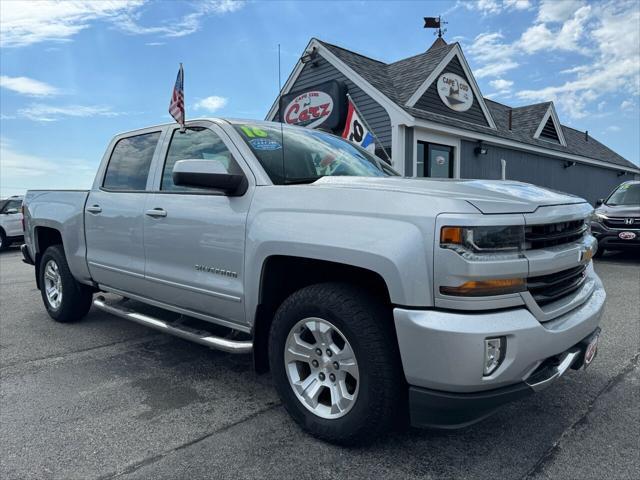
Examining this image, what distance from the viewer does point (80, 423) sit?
113 inches

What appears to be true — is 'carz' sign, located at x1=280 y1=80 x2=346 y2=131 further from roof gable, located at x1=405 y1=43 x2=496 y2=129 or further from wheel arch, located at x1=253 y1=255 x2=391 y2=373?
wheel arch, located at x1=253 y1=255 x2=391 y2=373

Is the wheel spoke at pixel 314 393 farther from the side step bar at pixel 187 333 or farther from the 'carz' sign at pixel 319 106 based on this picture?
A: the 'carz' sign at pixel 319 106

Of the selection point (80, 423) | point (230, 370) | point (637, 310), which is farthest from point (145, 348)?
point (637, 310)

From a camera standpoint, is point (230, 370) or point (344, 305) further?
point (230, 370)

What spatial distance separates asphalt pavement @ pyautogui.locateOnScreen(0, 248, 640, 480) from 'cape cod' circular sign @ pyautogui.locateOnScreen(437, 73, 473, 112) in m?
10.7

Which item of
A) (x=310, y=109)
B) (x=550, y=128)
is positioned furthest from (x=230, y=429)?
(x=550, y=128)

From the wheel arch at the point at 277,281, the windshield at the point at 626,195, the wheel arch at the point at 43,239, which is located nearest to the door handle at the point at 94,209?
the wheel arch at the point at 43,239

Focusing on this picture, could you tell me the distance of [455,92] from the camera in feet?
46.0

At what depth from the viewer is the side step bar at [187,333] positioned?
2.90m

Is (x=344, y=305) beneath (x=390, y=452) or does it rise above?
above

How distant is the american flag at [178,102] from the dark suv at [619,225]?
7.79 metres

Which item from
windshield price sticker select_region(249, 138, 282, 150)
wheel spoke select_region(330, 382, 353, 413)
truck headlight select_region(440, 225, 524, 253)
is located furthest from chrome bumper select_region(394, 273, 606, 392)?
windshield price sticker select_region(249, 138, 282, 150)

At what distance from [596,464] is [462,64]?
13716 mm

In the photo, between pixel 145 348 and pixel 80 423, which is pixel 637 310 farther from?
pixel 80 423
